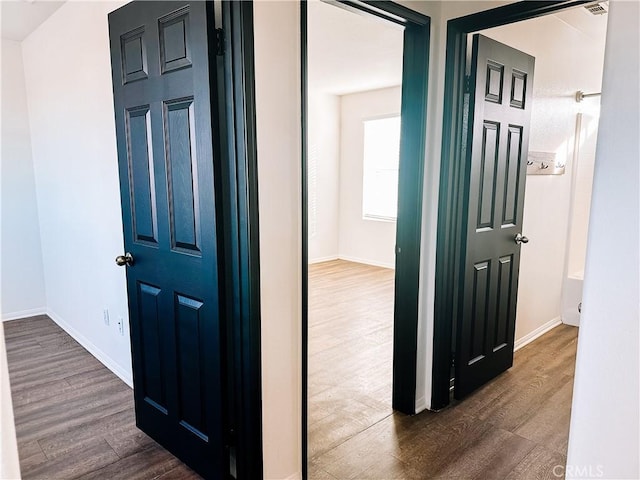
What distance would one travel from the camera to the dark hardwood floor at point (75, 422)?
2098 mm

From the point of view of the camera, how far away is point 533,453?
2.22 metres

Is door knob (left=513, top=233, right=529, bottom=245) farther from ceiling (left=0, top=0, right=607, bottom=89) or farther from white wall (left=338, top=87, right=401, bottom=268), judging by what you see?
white wall (left=338, top=87, right=401, bottom=268)

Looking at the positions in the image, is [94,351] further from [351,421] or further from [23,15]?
[23,15]

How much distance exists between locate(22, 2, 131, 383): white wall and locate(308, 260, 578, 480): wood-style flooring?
138 cm

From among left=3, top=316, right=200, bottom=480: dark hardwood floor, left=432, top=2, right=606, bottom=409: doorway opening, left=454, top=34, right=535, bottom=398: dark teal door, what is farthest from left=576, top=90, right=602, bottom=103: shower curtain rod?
left=3, top=316, right=200, bottom=480: dark hardwood floor

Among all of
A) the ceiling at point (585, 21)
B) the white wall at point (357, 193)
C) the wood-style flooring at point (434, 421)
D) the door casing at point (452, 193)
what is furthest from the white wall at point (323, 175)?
the door casing at point (452, 193)

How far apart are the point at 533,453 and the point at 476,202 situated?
4.29 feet

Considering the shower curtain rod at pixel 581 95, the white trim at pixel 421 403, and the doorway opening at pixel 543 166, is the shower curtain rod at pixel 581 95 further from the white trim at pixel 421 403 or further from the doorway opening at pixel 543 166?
the white trim at pixel 421 403

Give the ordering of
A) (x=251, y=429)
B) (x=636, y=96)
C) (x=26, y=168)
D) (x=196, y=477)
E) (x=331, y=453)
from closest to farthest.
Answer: (x=636, y=96), (x=251, y=429), (x=196, y=477), (x=331, y=453), (x=26, y=168)

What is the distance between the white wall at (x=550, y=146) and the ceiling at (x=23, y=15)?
10.1ft

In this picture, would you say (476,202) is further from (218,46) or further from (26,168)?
(26,168)

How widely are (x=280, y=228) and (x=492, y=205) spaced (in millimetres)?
1516

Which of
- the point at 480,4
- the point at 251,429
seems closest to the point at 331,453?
the point at 251,429

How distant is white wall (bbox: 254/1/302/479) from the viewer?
63.5 inches
